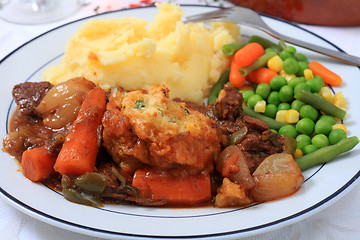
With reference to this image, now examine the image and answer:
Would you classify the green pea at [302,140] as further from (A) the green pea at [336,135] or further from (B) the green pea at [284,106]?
(B) the green pea at [284,106]

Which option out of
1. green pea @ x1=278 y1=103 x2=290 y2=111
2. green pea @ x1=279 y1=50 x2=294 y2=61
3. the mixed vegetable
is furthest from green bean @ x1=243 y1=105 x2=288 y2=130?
green pea @ x1=279 y1=50 x2=294 y2=61

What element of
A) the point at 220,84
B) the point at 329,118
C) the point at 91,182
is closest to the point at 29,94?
the point at 91,182

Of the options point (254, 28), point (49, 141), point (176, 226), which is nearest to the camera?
point (176, 226)

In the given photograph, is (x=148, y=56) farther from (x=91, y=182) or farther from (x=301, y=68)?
(x=301, y=68)

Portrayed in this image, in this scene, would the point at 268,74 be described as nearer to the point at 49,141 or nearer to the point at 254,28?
the point at 254,28

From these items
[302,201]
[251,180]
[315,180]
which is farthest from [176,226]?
[315,180]

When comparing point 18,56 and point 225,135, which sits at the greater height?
point 18,56

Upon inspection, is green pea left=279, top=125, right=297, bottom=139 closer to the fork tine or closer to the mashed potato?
the mashed potato
